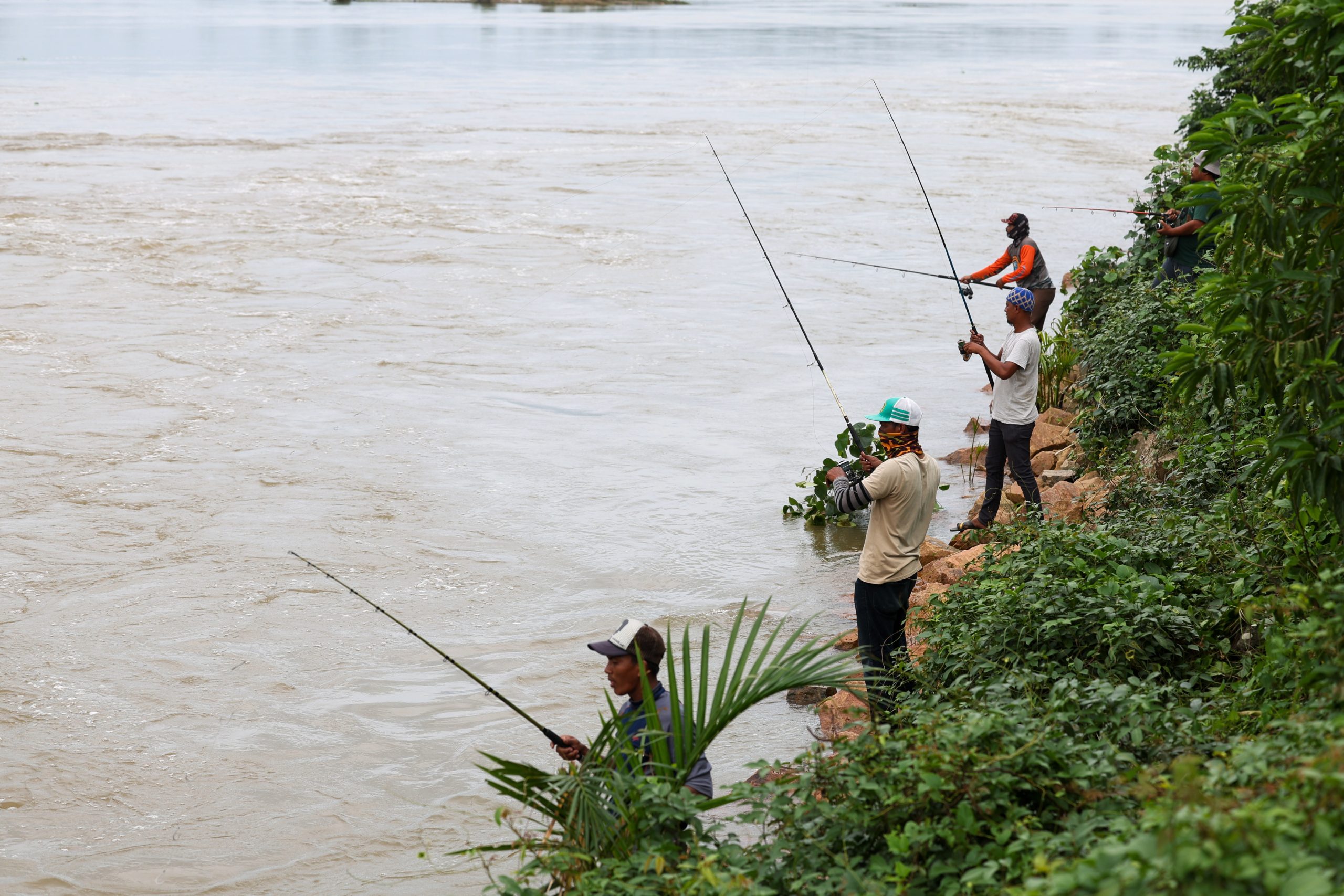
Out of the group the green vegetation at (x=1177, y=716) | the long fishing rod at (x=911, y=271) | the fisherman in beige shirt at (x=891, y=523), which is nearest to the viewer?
the green vegetation at (x=1177, y=716)

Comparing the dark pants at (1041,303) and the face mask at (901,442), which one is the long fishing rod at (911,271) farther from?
the face mask at (901,442)

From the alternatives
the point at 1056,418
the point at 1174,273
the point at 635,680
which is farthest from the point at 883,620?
the point at 1174,273

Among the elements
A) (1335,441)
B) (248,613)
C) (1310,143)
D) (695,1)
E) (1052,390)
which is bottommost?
(248,613)

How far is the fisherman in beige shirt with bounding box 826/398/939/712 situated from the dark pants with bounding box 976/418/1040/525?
2160 mm

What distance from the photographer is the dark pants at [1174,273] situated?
9.54 meters

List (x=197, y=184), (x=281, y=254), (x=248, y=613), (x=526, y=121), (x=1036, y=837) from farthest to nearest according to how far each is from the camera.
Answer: (x=526, y=121), (x=197, y=184), (x=281, y=254), (x=248, y=613), (x=1036, y=837)

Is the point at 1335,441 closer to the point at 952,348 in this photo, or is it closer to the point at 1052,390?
the point at 1052,390

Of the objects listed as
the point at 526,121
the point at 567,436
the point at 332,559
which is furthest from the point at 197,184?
the point at 332,559

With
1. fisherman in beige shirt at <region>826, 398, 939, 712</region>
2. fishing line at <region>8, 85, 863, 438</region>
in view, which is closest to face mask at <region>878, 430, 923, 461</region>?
fisherman in beige shirt at <region>826, 398, 939, 712</region>

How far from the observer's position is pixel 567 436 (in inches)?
470

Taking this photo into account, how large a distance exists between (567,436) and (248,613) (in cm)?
403

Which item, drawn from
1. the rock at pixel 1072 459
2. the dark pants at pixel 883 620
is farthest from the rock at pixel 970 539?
the dark pants at pixel 883 620

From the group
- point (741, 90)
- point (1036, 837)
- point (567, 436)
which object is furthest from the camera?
point (741, 90)

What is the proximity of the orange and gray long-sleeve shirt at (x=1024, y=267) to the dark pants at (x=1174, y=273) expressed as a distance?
2.76 feet
